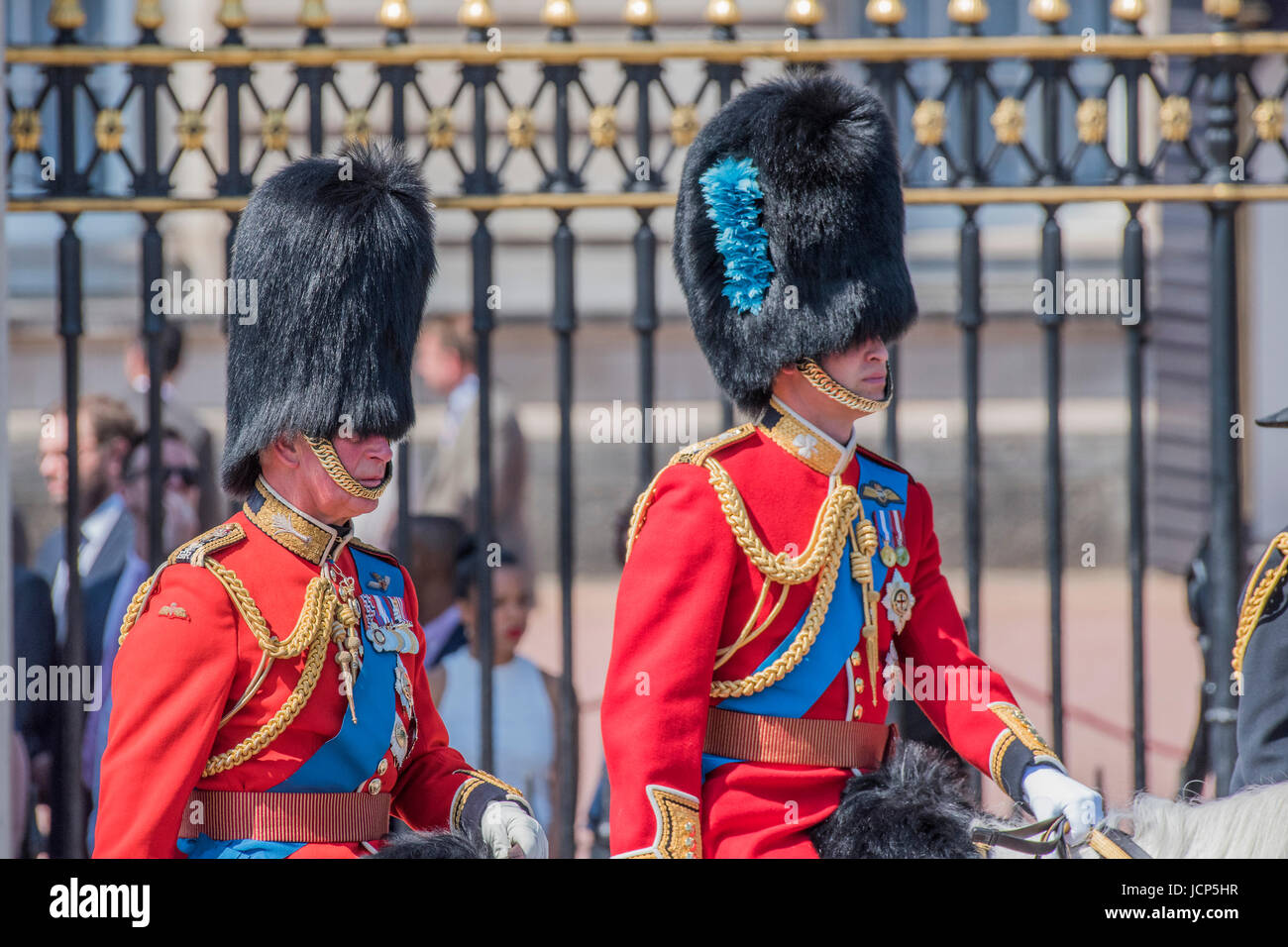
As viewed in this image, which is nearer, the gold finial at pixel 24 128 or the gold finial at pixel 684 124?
the gold finial at pixel 24 128

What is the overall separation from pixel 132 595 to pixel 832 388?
2715 millimetres

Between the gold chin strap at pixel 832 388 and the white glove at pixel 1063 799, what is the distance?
676 millimetres

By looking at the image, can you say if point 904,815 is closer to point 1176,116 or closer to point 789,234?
point 789,234

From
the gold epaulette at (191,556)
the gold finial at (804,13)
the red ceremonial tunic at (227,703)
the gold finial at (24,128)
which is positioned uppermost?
the gold finial at (804,13)

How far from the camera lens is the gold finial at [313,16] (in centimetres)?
447

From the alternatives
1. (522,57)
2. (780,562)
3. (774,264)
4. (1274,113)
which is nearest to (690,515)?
(780,562)

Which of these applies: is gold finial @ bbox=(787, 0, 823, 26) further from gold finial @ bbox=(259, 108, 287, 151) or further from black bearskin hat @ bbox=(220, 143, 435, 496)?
→ black bearskin hat @ bbox=(220, 143, 435, 496)

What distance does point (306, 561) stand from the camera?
2938 millimetres

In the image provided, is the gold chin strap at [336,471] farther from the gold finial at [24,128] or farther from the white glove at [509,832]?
the gold finial at [24,128]

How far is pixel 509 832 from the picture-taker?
9.29ft

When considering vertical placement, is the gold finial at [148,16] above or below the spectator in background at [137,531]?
above

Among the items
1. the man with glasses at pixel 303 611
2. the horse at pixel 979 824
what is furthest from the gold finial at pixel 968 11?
the horse at pixel 979 824

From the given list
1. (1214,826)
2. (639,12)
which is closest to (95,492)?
(639,12)

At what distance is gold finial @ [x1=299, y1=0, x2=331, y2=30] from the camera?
4469mm
